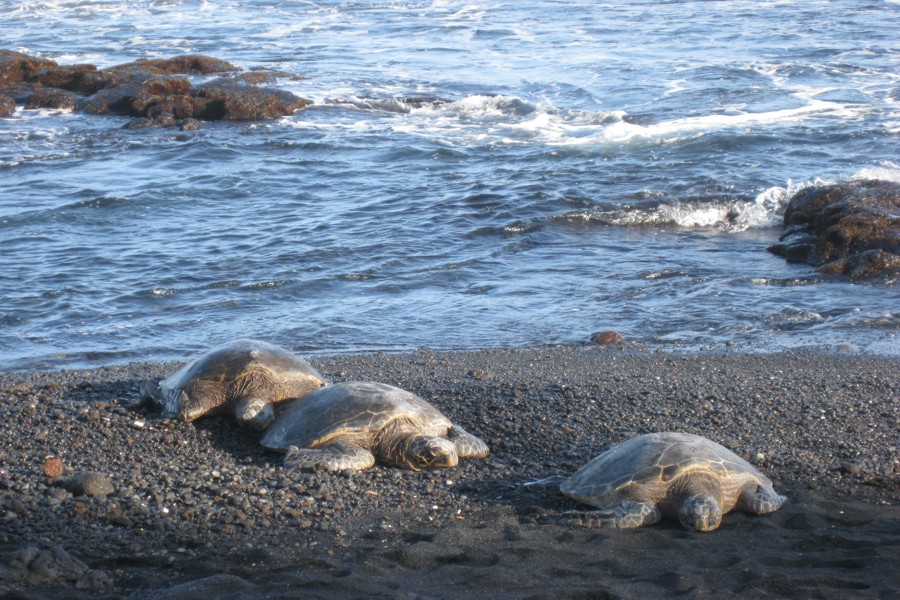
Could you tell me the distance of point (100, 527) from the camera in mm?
5004

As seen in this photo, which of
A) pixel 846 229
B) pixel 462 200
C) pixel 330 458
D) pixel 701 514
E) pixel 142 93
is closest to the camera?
pixel 701 514

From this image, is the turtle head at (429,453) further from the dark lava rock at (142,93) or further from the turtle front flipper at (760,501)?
the dark lava rock at (142,93)

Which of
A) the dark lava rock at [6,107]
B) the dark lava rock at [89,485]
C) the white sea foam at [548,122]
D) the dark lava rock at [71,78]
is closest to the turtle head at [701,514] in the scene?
the dark lava rock at [89,485]

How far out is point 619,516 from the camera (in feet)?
17.0

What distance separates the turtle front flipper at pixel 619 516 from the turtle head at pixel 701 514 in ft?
0.59

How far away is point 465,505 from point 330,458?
94cm

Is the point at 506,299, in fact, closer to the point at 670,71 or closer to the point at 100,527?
the point at 100,527

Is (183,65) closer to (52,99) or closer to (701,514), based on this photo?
(52,99)

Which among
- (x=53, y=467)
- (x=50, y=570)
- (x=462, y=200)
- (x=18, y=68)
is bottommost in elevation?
(x=462, y=200)

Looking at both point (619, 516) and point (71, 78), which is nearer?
point (619, 516)

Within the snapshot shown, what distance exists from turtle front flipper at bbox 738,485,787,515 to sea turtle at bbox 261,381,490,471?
1.66 metres

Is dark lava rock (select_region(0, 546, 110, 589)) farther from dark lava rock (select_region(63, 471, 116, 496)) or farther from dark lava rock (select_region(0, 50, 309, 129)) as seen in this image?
dark lava rock (select_region(0, 50, 309, 129))

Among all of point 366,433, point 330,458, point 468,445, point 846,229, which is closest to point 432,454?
point 468,445

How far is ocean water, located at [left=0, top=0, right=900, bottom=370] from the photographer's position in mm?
10250
